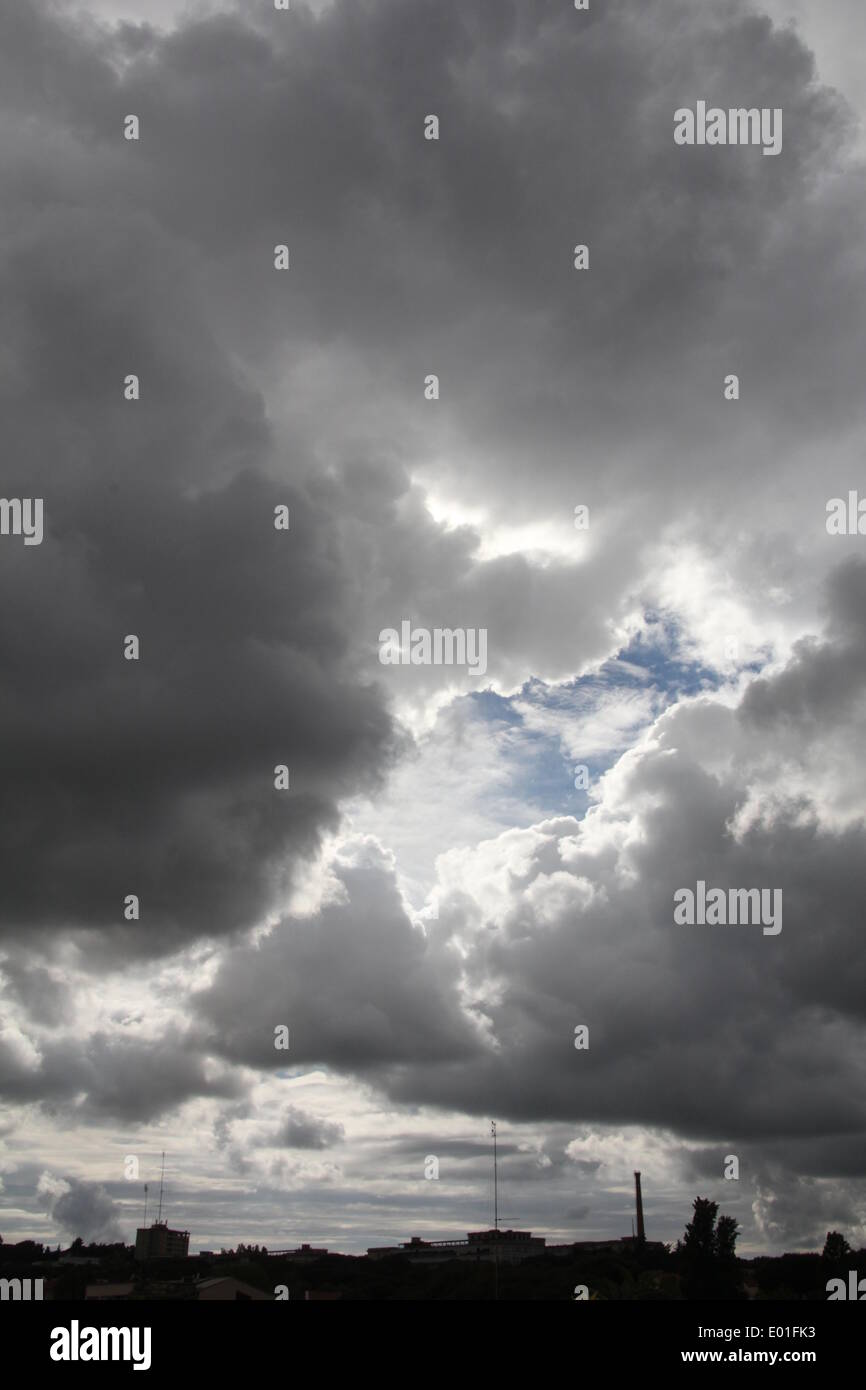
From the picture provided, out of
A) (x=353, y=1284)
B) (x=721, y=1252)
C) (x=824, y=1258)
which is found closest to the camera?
(x=353, y=1284)

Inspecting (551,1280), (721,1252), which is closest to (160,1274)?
(551,1280)
